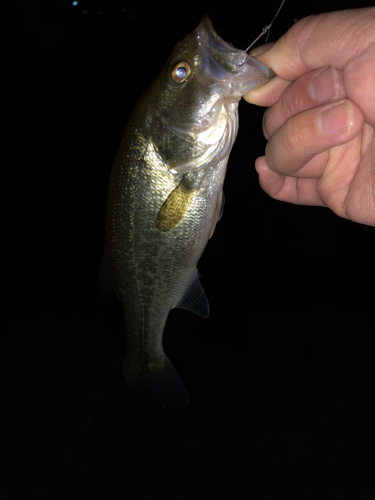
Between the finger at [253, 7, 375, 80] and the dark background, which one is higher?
the finger at [253, 7, 375, 80]

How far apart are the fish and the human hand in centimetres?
11

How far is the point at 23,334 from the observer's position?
413cm

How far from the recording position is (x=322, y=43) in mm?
994

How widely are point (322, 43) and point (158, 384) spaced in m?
1.78

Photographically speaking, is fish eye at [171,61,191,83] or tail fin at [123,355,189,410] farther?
tail fin at [123,355,189,410]

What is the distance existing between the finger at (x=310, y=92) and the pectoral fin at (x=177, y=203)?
16.9 inches

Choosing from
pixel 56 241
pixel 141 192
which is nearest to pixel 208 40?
pixel 141 192

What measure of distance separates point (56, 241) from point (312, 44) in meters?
4.39

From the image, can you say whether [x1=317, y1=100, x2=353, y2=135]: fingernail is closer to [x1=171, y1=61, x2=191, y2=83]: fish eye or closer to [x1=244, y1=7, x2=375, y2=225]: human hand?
[x1=244, y1=7, x2=375, y2=225]: human hand

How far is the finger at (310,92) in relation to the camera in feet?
3.32

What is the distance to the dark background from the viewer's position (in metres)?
3.42

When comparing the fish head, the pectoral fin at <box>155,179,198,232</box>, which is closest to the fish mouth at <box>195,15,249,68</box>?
the fish head

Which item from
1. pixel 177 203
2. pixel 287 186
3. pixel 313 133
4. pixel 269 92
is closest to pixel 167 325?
pixel 287 186

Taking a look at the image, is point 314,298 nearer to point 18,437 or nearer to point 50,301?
point 50,301
